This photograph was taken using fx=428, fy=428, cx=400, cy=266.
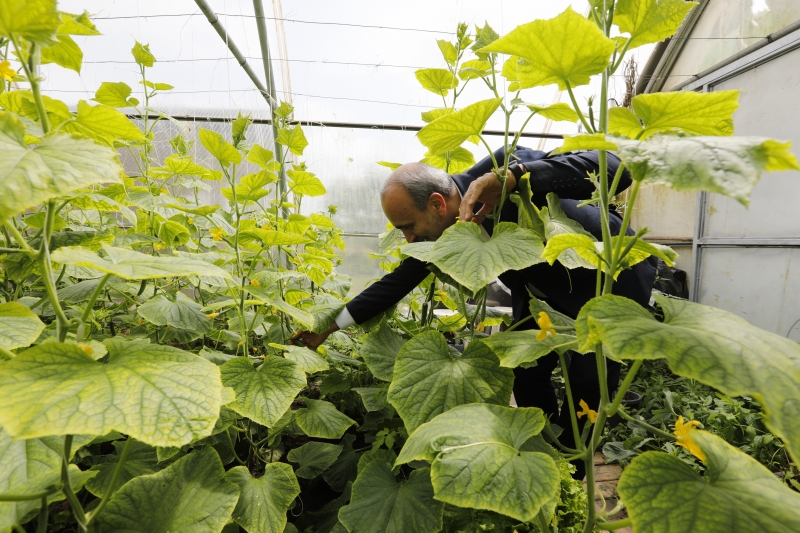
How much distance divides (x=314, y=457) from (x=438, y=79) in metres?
1.22

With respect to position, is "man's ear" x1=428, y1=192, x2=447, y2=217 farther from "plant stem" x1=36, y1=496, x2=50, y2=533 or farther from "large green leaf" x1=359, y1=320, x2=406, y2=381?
"plant stem" x1=36, y1=496, x2=50, y2=533

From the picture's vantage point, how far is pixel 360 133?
5336 mm

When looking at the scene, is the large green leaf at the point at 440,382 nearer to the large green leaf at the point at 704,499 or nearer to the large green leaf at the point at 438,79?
the large green leaf at the point at 704,499

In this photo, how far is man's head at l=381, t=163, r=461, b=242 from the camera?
1.45 metres

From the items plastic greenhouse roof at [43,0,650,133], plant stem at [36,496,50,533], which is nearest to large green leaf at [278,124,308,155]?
plant stem at [36,496,50,533]

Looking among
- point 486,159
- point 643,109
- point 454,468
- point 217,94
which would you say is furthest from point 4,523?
point 217,94

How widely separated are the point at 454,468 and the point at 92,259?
56cm

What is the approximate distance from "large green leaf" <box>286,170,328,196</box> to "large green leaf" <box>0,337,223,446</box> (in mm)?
1092

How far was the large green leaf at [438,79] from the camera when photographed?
133cm

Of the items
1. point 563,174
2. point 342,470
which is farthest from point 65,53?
point 342,470

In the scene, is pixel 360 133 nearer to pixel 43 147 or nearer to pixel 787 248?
pixel 787 248

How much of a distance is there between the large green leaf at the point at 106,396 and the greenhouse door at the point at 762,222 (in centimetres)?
453

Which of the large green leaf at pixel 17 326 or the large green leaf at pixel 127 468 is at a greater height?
the large green leaf at pixel 17 326

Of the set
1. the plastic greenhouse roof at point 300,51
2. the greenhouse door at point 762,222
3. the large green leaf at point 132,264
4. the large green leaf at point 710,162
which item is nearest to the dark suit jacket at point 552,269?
the large green leaf at point 710,162
